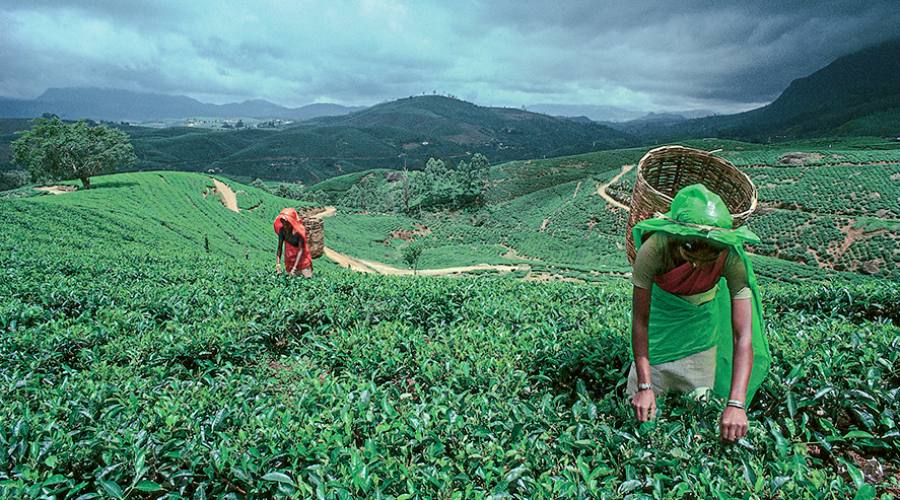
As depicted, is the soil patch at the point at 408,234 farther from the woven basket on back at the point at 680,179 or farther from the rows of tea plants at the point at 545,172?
the woven basket on back at the point at 680,179

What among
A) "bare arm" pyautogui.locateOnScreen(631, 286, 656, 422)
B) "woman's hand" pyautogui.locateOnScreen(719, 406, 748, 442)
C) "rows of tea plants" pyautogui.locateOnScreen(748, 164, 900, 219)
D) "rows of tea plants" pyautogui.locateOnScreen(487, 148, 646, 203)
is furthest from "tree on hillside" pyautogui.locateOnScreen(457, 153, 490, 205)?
"woman's hand" pyautogui.locateOnScreen(719, 406, 748, 442)

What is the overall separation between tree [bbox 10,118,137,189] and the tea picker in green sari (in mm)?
49016

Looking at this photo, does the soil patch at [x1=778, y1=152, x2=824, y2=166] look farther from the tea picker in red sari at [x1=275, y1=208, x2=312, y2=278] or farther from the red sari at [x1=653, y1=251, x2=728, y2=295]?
the red sari at [x1=653, y1=251, x2=728, y2=295]

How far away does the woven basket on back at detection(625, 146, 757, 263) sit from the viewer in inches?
134

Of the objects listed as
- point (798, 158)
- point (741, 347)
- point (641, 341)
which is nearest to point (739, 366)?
point (741, 347)

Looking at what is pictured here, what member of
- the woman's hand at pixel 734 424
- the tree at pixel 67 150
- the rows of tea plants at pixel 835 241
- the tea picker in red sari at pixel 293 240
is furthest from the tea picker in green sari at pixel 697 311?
the tree at pixel 67 150

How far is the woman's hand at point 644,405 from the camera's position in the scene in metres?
2.62

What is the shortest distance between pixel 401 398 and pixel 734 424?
2.01m

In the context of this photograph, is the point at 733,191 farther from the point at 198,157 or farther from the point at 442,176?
the point at 198,157

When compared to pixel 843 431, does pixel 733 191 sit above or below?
above

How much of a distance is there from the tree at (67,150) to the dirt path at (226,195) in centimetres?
1102

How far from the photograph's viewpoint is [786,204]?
46281mm

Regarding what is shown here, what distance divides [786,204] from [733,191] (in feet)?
178

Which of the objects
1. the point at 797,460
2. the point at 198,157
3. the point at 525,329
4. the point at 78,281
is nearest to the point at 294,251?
the point at 78,281
